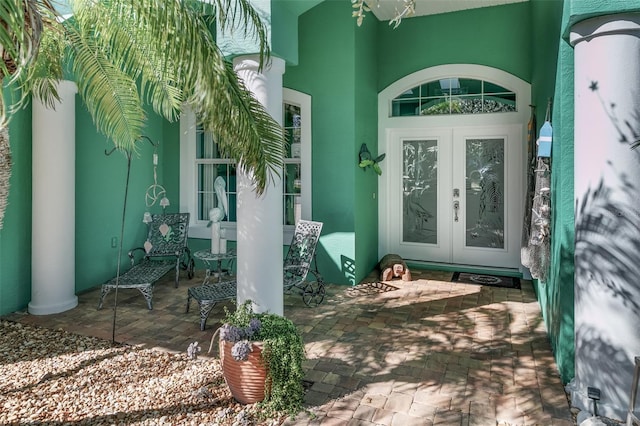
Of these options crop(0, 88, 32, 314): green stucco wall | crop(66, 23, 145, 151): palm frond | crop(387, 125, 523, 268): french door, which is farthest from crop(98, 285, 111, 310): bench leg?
crop(387, 125, 523, 268): french door

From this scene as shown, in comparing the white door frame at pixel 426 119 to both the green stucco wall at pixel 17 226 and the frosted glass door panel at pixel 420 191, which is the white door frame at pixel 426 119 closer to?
the frosted glass door panel at pixel 420 191

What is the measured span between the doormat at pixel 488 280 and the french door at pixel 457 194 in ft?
→ 1.17

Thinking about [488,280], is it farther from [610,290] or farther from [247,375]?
[247,375]

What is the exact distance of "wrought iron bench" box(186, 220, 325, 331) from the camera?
456 centimetres

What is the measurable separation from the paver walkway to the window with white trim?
1.37 meters

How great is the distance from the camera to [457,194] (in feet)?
23.5

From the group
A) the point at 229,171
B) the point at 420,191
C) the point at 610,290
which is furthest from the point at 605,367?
the point at 229,171

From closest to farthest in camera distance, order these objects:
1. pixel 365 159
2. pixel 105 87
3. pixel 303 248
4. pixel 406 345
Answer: pixel 105 87
pixel 406 345
pixel 303 248
pixel 365 159

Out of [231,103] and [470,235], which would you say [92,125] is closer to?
[231,103]

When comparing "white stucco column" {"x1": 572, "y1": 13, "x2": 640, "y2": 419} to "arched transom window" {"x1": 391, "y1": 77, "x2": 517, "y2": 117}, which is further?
"arched transom window" {"x1": 391, "y1": 77, "x2": 517, "y2": 117}

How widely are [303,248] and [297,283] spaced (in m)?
0.64

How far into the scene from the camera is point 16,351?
391 cm

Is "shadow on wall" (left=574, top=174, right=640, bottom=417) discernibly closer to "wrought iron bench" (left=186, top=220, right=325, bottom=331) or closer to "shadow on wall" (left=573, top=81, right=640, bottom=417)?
"shadow on wall" (left=573, top=81, right=640, bottom=417)

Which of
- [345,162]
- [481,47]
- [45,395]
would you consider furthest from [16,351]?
[481,47]
